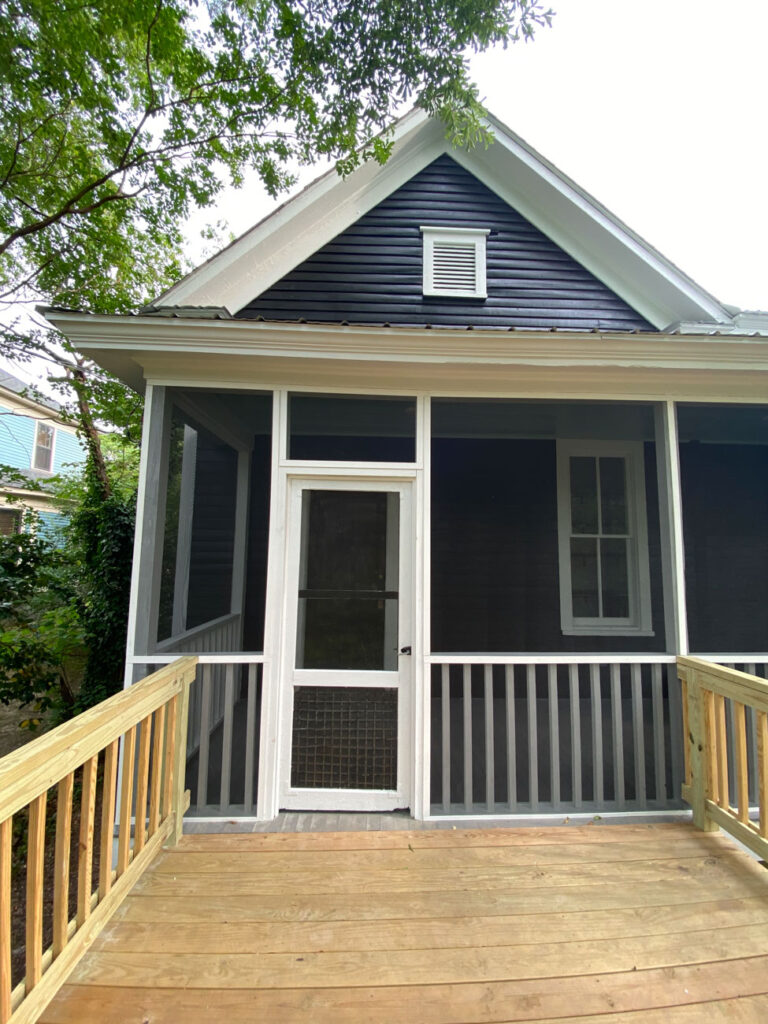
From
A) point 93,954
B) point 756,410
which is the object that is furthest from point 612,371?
point 93,954

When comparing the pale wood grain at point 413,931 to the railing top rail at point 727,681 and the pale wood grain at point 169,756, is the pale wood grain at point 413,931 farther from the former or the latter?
the railing top rail at point 727,681

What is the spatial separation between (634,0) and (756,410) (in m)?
3.86

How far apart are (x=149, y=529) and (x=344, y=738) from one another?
1666 mm

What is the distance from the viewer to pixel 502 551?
15.4 feet

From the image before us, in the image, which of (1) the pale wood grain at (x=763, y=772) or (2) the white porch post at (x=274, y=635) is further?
(2) the white porch post at (x=274, y=635)

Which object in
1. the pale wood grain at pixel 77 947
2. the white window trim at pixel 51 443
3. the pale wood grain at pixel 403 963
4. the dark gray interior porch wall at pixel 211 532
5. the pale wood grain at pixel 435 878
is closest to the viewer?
the pale wood grain at pixel 77 947

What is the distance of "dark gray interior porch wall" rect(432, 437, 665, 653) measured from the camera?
458 centimetres

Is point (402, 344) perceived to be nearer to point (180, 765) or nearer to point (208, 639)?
point (180, 765)

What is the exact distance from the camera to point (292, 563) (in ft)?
9.24

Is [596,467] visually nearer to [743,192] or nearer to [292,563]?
[292,563]

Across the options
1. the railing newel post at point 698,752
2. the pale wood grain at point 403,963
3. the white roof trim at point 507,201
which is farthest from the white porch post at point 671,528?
the white roof trim at point 507,201

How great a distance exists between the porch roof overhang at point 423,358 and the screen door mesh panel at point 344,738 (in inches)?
72.9

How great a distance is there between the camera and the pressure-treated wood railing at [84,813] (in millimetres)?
→ 1317

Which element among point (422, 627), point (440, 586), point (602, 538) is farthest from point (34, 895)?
point (602, 538)
